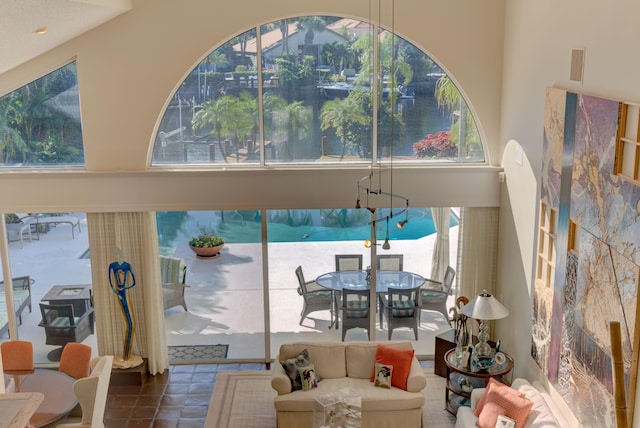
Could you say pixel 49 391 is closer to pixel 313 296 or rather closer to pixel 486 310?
pixel 313 296

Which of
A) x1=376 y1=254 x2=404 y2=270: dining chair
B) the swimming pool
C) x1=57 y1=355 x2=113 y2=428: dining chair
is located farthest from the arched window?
x1=57 y1=355 x2=113 y2=428: dining chair

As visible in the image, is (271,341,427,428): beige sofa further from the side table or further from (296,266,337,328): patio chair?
(296,266,337,328): patio chair

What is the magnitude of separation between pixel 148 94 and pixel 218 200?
1559mm

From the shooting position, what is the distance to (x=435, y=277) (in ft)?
31.8

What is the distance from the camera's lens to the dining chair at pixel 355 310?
9.73 meters

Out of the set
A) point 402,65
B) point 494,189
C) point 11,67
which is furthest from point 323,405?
point 11,67

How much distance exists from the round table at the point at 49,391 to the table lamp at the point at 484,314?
436 cm

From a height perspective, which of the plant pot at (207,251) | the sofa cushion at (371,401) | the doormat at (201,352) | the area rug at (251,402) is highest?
the plant pot at (207,251)

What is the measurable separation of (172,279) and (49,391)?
7.85 feet

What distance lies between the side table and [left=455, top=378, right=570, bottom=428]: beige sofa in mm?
258

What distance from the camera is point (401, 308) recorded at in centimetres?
976

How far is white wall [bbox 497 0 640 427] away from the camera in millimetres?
5824

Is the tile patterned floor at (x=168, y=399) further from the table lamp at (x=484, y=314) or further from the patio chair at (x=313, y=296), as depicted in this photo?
the table lamp at (x=484, y=314)

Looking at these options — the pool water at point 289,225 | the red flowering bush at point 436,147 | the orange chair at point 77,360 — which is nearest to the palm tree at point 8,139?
the pool water at point 289,225
